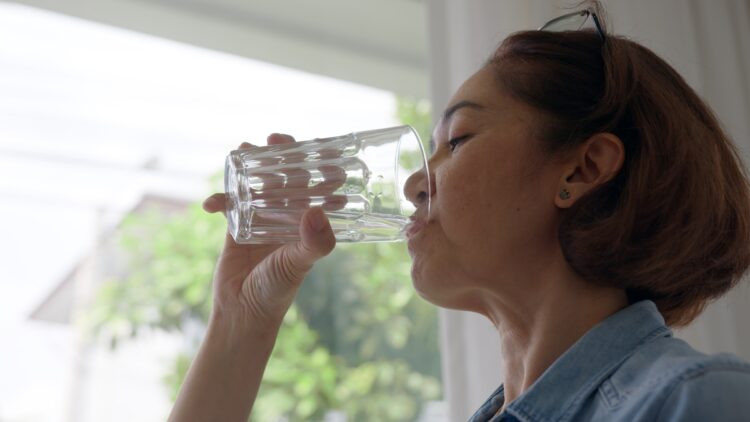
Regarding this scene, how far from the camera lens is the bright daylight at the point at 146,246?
6.90 ft

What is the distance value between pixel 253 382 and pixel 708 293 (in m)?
0.64

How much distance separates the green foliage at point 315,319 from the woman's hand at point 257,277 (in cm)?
Result: 118

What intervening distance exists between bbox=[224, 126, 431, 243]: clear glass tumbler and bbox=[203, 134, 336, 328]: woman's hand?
3.0 inches

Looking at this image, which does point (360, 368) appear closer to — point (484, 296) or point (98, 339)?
point (98, 339)

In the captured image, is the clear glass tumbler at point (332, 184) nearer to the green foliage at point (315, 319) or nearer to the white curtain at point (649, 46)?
the white curtain at point (649, 46)

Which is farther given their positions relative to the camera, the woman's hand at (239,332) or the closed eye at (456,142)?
the woman's hand at (239,332)

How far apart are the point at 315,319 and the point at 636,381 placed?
1.77m

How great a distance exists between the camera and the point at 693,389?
686 mm

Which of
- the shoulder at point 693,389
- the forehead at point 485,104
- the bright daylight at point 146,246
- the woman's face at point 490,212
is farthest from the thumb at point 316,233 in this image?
the bright daylight at point 146,246

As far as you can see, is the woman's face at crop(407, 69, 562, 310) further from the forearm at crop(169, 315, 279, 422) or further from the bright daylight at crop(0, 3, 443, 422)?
the bright daylight at crop(0, 3, 443, 422)

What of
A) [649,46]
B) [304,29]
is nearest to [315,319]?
[304,29]

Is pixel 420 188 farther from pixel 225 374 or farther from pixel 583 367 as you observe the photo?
pixel 225 374

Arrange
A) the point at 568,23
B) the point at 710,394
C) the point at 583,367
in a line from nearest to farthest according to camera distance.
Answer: the point at 710,394 → the point at 583,367 → the point at 568,23

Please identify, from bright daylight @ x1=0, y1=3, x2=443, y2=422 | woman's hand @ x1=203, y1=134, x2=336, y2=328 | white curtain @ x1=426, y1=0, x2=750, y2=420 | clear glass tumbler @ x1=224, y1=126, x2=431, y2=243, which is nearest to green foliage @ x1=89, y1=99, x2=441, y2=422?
bright daylight @ x1=0, y1=3, x2=443, y2=422
